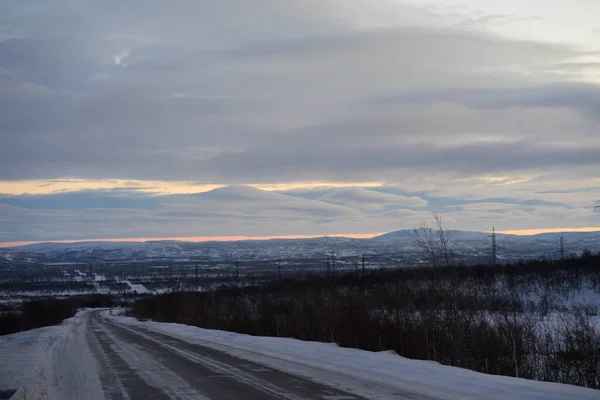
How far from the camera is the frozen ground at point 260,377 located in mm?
12625

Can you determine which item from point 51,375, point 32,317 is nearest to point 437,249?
point 51,375

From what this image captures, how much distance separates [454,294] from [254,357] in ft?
22.0

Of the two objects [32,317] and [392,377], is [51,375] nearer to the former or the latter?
[392,377]

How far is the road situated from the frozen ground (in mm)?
21

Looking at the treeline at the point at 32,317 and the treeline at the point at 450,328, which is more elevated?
the treeline at the point at 450,328

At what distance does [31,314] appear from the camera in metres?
85.6

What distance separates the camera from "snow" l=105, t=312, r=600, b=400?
479 inches

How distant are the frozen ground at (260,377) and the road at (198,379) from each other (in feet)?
0.07

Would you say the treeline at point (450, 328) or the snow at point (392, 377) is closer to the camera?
the snow at point (392, 377)

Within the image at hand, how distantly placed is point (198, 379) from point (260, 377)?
1.52 m

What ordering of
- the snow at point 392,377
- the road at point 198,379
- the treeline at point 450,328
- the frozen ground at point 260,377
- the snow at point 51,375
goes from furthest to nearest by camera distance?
the treeline at point 450,328 → the snow at point 51,375 → the road at point 198,379 → the frozen ground at point 260,377 → the snow at point 392,377

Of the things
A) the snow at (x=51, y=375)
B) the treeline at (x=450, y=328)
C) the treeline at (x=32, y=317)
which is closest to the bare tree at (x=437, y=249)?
the treeline at (x=450, y=328)

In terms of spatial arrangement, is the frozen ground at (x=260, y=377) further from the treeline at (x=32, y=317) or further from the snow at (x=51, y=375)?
the treeline at (x=32, y=317)

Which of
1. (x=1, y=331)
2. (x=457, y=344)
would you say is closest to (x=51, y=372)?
(x=457, y=344)
